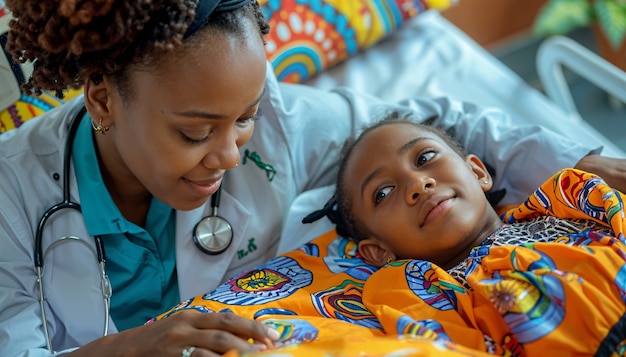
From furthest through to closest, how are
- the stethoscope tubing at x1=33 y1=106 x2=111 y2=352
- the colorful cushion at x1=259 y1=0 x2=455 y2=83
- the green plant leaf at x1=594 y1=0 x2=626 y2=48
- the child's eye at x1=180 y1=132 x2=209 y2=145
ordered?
the green plant leaf at x1=594 y1=0 x2=626 y2=48 < the colorful cushion at x1=259 y1=0 x2=455 y2=83 < the stethoscope tubing at x1=33 y1=106 x2=111 y2=352 < the child's eye at x1=180 y1=132 x2=209 y2=145

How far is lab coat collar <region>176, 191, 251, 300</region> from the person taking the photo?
160 cm

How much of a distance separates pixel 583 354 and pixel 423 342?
0.92 feet

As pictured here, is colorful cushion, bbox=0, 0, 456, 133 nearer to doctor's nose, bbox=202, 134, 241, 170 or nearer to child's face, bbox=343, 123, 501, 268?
child's face, bbox=343, 123, 501, 268

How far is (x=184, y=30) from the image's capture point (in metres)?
1.18

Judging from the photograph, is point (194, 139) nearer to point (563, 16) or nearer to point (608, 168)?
point (608, 168)

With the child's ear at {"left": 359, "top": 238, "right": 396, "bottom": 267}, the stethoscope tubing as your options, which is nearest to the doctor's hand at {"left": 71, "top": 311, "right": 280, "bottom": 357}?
the stethoscope tubing

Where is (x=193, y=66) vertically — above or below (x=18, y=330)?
above

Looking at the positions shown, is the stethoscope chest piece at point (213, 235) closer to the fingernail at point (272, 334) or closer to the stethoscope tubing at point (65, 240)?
the stethoscope tubing at point (65, 240)

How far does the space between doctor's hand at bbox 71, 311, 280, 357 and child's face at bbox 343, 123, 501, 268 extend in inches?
17.1

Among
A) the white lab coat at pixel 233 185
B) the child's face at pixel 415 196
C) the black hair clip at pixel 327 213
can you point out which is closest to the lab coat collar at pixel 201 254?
the white lab coat at pixel 233 185

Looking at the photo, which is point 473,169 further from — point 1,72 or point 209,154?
point 1,72

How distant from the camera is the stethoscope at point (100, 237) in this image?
4.74ft

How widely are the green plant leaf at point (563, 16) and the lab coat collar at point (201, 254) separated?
1915 millimetres

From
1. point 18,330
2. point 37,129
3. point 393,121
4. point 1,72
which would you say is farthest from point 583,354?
point 1,72
